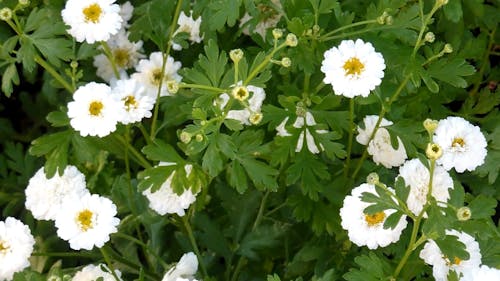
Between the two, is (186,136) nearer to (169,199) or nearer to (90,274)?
(169,199)

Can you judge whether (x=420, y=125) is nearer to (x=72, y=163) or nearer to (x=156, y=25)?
(x=156, y=25)

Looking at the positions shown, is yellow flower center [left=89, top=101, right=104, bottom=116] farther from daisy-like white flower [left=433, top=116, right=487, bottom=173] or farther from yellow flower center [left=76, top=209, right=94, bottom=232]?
daisy-like white flower [left=433, top=116, right=487, bottom=173]

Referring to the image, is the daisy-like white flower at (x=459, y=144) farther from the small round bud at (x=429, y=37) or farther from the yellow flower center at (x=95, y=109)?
the yellow flower center at (x=95, y=109)

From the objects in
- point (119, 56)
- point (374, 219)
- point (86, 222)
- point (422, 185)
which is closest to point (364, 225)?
point (374, 219)

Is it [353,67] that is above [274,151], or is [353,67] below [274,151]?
above

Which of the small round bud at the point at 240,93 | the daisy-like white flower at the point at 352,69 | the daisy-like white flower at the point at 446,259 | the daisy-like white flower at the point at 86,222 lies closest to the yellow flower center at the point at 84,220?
the daisy-like white flower at the point at 86,222

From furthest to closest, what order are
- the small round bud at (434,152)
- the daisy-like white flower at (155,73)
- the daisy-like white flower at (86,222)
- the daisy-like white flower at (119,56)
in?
the daisy-like white flower at (119,56) < the daisy-like white flower at (155,73) < the daisy-like white flower at (86,222) < the small round bud at (434,152)
